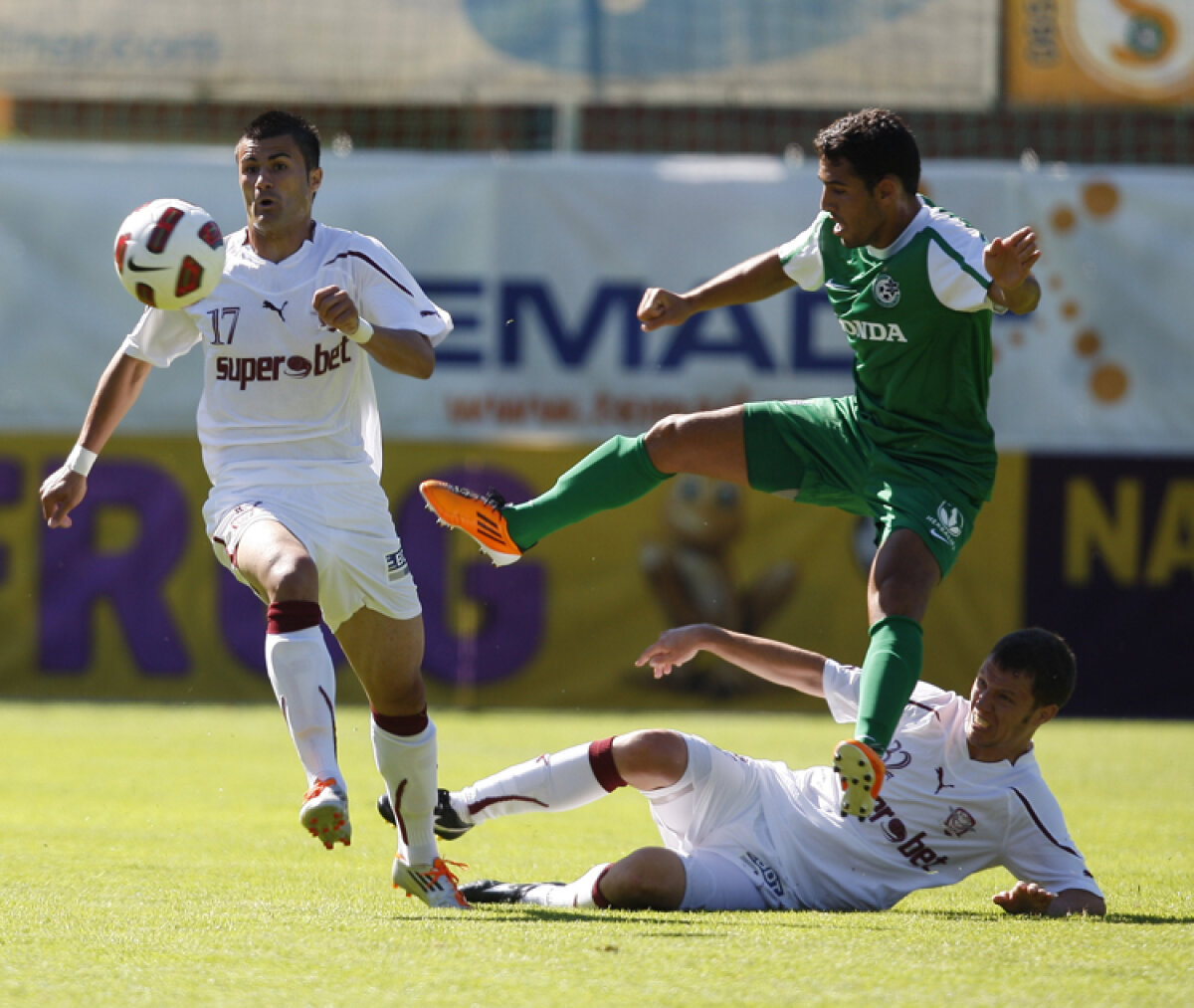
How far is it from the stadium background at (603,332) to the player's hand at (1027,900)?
24.2 feet

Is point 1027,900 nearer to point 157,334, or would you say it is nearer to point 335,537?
point 335,537

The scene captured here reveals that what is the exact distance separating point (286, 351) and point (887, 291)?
A: 5.88ft

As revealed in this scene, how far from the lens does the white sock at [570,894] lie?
496 centimetres

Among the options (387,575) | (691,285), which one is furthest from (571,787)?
(691,285)

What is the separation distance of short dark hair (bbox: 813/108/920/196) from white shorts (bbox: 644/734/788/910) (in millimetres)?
1745

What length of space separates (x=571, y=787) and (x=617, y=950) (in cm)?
114

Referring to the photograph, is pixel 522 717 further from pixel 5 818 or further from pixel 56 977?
pixel 56 977

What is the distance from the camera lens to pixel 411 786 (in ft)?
17.0

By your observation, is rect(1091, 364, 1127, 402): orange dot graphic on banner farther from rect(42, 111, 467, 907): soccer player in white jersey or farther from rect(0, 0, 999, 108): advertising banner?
rect(42, 111, 467, 907): soccer player in white jersey

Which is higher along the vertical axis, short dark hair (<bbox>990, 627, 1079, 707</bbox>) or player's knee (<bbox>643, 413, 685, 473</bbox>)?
player's knee (<bbox>643, 413, 685, 473</bbox>)

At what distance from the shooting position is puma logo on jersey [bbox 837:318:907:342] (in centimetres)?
528

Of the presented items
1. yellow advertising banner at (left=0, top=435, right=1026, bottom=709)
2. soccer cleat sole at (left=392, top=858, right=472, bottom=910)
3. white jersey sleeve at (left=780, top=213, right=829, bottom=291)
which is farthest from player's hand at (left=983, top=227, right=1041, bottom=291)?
yellow advertising banner at (left=0, top=435, right=1026, bottom=709)

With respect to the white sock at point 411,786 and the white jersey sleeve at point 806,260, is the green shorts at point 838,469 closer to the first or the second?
the white jersey sleeve at point 806,260

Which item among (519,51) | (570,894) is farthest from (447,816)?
(519,51)
